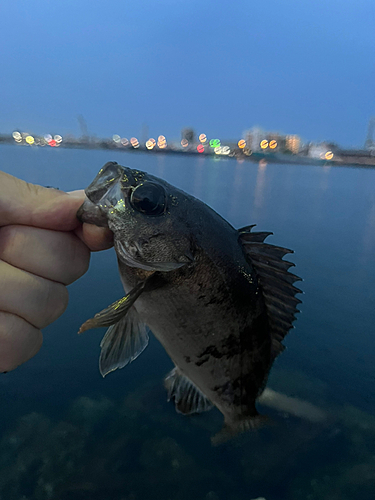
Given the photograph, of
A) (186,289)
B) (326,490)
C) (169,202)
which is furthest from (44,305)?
(326,490)

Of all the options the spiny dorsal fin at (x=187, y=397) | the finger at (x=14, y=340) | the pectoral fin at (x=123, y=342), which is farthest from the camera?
the spiny dorsal fin at (x=187, y=397)

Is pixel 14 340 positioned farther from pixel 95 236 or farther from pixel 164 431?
pixel 164 431

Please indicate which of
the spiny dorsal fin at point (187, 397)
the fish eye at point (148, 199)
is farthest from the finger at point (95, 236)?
the spiny dorsal fin at point (187, 397)

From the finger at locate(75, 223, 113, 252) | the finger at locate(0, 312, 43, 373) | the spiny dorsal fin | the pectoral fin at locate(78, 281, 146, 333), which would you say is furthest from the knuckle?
the spiny dorsal fin

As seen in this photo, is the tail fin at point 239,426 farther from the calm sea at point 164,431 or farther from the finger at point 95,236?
the finger at point 95,236

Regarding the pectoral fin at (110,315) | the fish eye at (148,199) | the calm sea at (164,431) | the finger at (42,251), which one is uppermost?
the fish eye at (148,199)

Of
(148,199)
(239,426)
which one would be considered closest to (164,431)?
(239,426)

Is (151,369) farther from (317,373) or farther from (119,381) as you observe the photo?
(317,373)
